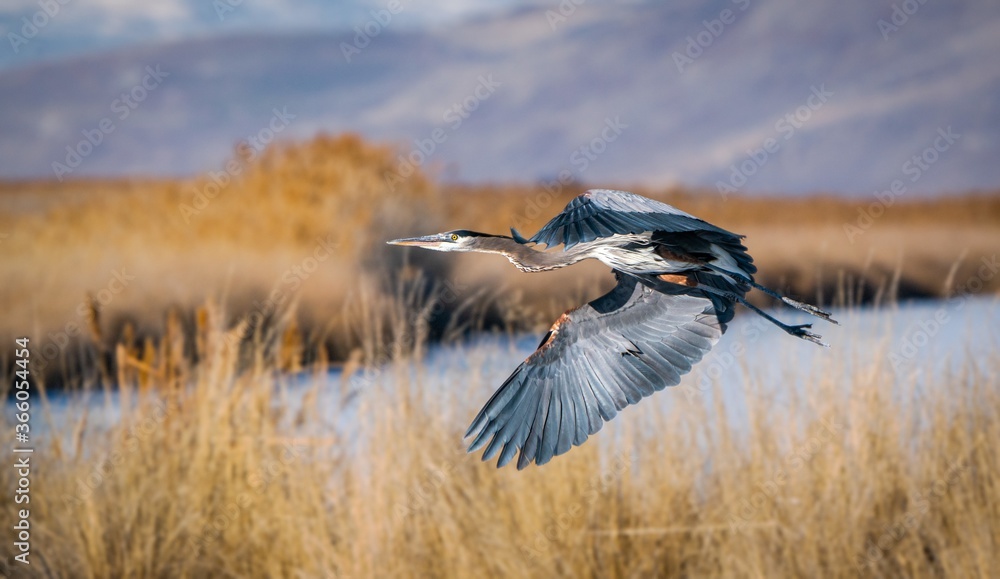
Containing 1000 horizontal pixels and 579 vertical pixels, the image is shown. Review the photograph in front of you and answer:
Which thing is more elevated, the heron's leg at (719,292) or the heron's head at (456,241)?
the heron's head at (456,241)

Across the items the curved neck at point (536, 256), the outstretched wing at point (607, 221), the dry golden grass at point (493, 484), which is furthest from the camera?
the dry golden grass at point (493, 484)

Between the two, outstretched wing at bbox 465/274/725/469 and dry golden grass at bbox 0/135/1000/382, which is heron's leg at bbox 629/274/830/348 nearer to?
outstretched wing at bbox 465/274/725/469

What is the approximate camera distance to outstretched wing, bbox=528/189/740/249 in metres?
1.81

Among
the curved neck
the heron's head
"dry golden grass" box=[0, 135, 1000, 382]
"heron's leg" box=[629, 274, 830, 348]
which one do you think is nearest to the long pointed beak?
the heron's head

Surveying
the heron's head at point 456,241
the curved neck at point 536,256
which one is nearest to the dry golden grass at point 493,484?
the heron's head at point 456,241

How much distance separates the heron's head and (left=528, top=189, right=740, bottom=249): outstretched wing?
12.3 inches

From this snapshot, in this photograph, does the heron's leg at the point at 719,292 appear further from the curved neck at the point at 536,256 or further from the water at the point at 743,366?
the water at the point at 743,366

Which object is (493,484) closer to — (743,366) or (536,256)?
(743,366)

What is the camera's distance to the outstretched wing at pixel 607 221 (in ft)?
5.95

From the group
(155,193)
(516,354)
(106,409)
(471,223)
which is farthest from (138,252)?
(516,354)

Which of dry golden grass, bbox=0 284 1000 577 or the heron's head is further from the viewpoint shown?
dry golden grass, bbox=0 284 1000 577

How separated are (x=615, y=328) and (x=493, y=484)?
1.82 meters

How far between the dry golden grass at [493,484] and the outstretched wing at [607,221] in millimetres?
2140

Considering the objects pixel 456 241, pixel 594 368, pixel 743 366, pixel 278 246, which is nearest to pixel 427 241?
pixel 456 241
